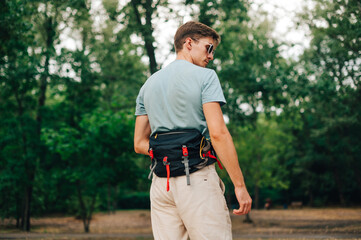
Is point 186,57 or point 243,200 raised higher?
point 186,57

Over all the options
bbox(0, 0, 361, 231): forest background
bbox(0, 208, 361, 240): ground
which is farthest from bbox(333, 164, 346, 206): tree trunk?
bbox(0, 0, 361, 231): forest background

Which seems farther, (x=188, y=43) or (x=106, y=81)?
(x=106, y=81)

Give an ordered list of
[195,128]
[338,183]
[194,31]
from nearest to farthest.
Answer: [195,128] → [194,31] → [338,183]

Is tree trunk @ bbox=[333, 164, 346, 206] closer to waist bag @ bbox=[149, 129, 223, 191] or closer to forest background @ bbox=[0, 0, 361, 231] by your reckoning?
forest background @ bbox=[0, 0, 361, 231]

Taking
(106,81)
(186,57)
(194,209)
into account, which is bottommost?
(194,209)

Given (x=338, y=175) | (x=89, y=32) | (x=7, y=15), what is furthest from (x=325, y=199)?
(x=7, y=15)

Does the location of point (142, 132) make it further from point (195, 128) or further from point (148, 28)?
point (148, 28)

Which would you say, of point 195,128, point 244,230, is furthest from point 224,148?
point 244,230

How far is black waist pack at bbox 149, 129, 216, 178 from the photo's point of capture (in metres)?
2.33

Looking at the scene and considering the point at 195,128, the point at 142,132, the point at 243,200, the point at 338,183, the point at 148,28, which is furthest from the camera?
the point at 338,183

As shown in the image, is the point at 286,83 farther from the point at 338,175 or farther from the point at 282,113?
the point at 338,175

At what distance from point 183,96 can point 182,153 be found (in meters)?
0.35

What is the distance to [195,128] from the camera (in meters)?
2.39

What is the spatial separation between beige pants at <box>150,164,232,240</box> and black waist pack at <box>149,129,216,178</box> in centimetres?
4
